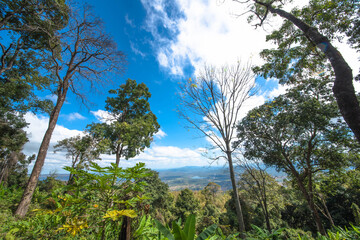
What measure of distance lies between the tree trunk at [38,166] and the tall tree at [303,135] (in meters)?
8.21

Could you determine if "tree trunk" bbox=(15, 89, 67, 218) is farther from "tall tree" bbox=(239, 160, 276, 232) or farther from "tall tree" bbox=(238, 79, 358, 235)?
"tall tree" bbox=(239, 160, 276, 232)

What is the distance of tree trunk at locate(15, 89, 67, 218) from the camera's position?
14.4 ft

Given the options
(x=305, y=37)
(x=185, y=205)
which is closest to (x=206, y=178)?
(x=185, y=205)

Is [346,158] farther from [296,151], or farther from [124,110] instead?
[124,110]

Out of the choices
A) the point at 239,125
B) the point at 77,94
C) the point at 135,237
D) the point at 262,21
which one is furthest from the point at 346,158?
the point at 77,94

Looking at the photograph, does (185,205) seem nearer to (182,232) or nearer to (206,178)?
(206,178)

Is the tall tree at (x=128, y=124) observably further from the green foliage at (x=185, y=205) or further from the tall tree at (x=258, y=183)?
the green foliage at (x=185, y=205)

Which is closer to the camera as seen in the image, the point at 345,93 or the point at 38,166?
the point at 345,93

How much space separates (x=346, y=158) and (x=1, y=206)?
15179 millimetres

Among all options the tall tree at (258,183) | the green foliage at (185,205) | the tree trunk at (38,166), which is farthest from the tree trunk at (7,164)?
the tall tree at (258,183)

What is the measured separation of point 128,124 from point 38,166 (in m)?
5.13

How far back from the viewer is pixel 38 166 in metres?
4.87

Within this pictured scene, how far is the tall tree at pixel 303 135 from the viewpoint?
20.3 feet

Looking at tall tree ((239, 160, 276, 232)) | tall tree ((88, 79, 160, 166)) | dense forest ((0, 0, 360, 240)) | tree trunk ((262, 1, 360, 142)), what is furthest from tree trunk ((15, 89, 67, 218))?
tall tree ((239, 160, 276, 232))
